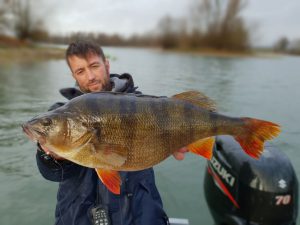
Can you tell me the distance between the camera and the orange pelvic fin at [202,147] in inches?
98.3

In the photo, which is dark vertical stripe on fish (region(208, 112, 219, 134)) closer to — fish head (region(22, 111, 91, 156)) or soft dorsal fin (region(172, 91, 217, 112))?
soft dorsal fin (region(172, 91, 217, 112))

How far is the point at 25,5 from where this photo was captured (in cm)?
4950

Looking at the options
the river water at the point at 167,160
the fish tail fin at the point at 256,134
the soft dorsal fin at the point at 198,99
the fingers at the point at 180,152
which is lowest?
the river water at the point at 167,160

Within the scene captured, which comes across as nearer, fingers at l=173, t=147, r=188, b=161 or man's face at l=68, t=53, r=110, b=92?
fingers at l=173, t=147, r=188, b=161

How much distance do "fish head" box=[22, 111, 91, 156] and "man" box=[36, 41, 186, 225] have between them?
550mm

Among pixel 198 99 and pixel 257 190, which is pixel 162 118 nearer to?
pixel 198 99

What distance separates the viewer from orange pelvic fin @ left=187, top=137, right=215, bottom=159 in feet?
8.20

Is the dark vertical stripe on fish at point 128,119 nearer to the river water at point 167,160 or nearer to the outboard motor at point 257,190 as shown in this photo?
the river water at point 167,160

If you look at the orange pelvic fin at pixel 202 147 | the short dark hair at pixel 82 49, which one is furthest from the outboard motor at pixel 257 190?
the short dark hair at pixel 82 49

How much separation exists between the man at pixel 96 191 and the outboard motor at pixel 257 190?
1082mm

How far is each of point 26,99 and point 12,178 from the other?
23.1 feet

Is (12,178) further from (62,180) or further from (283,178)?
(283,178)

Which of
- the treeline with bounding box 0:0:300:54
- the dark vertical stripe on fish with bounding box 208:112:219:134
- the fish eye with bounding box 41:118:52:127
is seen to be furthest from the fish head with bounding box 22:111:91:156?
the treeline with bounding box 0:0:300:54

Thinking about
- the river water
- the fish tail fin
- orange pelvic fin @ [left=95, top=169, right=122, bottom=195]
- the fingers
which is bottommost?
the river water
